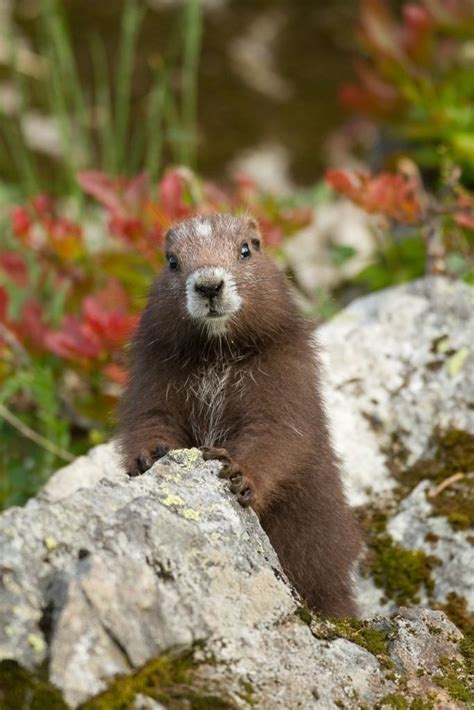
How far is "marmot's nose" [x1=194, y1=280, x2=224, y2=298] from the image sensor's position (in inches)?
156

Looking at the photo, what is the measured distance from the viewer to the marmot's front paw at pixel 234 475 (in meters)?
3.50

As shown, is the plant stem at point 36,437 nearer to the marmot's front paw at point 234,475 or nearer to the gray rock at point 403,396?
the gray rock at point 403,396

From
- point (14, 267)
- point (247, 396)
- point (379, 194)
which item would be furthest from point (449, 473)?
point (14, 267)

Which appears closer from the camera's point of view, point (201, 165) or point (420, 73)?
point (420, 73)

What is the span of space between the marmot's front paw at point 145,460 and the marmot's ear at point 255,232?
3.50 ft

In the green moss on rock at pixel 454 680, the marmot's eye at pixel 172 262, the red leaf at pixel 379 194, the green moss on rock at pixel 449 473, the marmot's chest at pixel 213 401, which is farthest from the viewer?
the red leaf at pixel 379 194

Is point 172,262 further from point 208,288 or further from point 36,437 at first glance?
point 36,437

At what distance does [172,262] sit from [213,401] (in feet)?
2.03

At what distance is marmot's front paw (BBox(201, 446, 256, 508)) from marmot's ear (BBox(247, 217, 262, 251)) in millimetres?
1202

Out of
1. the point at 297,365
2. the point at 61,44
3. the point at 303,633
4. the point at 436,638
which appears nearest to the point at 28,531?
the point at 303,633

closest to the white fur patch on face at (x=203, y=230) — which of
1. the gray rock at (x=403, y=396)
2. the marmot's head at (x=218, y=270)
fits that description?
the marmot's head at (x=218, y=270)

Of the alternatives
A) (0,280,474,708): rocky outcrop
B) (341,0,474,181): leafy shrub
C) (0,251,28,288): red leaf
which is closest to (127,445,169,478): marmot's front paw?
(0,280,474,708): rocky outcrop

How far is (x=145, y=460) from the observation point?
12.3 ft

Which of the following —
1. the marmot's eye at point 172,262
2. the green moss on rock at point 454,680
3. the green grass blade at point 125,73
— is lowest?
the green moss on rock at point 454,680
